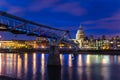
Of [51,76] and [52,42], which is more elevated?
[52,42]

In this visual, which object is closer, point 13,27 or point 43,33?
point 13,27

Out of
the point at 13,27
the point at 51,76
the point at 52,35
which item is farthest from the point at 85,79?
the point at 52,35

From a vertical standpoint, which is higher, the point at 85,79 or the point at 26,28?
the point at 26,28

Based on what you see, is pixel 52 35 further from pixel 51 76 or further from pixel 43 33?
pixel 51 76

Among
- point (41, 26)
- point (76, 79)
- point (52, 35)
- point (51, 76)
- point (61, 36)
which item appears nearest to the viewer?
point (76, 79)

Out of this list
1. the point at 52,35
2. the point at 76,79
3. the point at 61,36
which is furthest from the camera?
the point at 61,36

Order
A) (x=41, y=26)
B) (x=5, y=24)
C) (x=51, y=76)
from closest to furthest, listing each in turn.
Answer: (x=5, y=24) < (x=51, y=76) < (x=41, y=26)

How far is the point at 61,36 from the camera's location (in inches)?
4129

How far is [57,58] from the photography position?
95938 millimetres

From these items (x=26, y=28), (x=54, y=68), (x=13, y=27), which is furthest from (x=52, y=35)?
(x=13, y=27)

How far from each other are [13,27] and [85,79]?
71.1 feet

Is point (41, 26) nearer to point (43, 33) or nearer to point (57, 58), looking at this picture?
point (43, 33)

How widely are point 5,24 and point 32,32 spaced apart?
25144mm

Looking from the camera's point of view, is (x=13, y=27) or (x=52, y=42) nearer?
(x=13, y=27)
